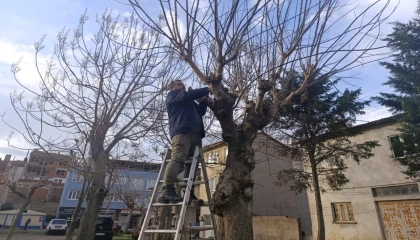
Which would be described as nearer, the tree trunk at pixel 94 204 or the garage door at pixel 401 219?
the tree trunk at pixel 94 204

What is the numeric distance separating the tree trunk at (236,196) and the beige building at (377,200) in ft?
35.8

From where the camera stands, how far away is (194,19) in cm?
389

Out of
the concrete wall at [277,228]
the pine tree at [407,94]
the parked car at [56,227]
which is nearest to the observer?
the pine tree at [407,94]

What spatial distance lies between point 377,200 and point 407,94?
201 inches

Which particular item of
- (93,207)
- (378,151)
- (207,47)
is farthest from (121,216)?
(207,47)

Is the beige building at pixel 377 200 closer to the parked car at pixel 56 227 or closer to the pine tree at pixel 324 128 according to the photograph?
the pine tree at pixel 324 128

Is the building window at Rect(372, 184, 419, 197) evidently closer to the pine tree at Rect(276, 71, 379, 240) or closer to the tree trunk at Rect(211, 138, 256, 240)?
the pine tree at Rect(276, 71, 379, 240)

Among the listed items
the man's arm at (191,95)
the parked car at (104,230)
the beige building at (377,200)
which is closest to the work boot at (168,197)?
the man's arm at (191,95)

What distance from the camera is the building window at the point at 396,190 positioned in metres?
11.1

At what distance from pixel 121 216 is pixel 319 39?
36507 millimetres

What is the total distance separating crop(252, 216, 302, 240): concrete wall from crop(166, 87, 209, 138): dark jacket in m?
11.6

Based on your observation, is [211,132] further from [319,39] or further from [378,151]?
[378,151]

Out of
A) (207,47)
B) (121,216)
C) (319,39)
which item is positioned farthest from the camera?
(121,216)

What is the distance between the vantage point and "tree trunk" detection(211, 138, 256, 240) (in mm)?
3197
